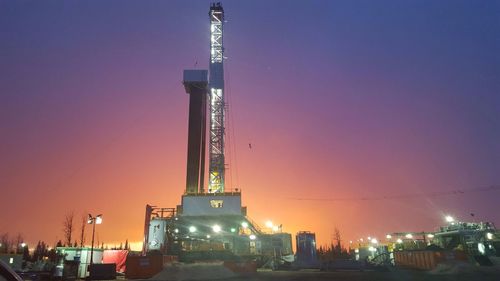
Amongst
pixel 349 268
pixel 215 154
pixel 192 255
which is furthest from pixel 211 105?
pixel 349 268

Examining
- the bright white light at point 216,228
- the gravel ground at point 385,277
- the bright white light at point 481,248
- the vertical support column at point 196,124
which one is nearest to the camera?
the gravel ground at point 385,277

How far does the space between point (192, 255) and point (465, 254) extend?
1232 inches

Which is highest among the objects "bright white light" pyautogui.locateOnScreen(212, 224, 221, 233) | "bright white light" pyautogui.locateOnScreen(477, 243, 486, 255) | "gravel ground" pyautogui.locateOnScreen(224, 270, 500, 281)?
"bright white light" pyautogui.locateOnScreen(212, 224, 221, 233)

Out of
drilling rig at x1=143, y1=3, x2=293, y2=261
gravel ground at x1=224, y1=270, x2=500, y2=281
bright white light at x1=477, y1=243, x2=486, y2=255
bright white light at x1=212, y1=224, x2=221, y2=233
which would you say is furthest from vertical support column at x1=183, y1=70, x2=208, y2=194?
bright white light at x1=477, y1=243, x2=486, y2=255

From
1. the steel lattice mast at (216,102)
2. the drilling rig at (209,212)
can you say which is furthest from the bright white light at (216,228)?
the steel lattice mast at (216,102)

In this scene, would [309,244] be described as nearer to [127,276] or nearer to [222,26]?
[127,276]

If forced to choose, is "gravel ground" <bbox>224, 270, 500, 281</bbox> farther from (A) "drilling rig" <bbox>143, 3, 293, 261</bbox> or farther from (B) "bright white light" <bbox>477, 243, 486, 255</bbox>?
(B) "bright white light" <bbox>477, 243, 486, 255</bbox>

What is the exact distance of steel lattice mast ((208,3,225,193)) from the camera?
71.3 m

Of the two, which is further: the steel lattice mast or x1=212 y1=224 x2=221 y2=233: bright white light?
the steel lattice mast

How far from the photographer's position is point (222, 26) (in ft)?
265

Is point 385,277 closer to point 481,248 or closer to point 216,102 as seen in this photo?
point 481,248

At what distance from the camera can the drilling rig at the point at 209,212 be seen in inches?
2213

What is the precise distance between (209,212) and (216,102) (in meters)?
23.2

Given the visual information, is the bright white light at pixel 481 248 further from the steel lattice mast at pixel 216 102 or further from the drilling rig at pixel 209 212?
the steel lattice mast at pixel 216 102
